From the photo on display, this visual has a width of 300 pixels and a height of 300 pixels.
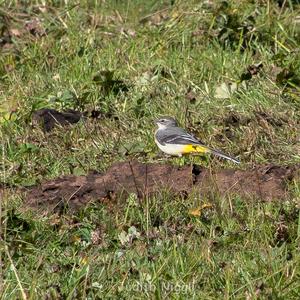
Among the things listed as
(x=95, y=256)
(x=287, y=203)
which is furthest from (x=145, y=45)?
(x=95, y=256)

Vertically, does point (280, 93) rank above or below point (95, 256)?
below

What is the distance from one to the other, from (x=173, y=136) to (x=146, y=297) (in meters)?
2.64

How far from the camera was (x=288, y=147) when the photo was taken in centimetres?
769

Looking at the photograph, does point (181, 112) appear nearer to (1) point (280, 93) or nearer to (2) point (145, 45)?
(1) point (280, 93)

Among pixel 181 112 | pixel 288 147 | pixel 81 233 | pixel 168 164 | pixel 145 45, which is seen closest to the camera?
pixel 81 233

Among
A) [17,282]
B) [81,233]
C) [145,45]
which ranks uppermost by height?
[17,282]

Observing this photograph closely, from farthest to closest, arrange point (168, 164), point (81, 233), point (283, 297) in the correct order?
point (168, 164) → point (81, 233) → point (283, 297)

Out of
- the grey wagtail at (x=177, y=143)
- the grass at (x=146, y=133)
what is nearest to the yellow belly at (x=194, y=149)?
the grey wagtail at (x=177, y=143)

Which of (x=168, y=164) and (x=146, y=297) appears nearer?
(x=146, y=297)

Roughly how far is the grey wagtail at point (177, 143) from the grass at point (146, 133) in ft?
0.63

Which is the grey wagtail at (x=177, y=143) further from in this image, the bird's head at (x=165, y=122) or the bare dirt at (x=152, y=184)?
the bare dirt at (x=152, y=184)

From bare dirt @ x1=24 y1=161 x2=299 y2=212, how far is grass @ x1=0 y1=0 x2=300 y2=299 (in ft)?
0.35

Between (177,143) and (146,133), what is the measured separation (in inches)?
27.1

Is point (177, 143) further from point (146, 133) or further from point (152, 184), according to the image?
point (152, 184)
